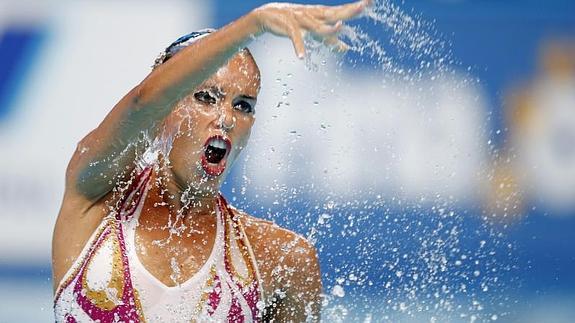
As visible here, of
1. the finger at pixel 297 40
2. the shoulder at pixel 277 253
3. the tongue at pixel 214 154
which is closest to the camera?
the finger at pixel 297 40

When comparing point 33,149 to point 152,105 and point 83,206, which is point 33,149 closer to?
point 83,206

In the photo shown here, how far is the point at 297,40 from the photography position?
1.75 metres

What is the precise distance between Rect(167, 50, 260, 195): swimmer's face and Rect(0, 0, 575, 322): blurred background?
1.91m

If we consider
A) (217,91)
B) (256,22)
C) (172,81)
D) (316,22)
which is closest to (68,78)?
(217,91)

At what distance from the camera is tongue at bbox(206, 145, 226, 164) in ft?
7.72

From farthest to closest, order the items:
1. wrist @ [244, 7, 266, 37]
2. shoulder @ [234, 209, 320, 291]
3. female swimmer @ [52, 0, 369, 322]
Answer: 1. shoulder @ [234, 209, 320, 291]
2. female swimmer @ [52, 0, 369, 322]
3. wrist @ [244, 7, 266, 37]

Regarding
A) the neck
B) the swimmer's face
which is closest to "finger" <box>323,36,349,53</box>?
the swimmer's face

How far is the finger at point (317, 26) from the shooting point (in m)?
1.75

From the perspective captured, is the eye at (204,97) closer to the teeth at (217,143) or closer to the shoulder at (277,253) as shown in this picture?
the teeth at (217,143)

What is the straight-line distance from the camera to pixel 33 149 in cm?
436

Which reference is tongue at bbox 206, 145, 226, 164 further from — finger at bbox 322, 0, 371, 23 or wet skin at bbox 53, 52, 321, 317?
finger at bbox 322, 0, 371, 23

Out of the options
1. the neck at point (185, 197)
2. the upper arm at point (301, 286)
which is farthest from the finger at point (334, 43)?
the upper arm at point (301, 286)

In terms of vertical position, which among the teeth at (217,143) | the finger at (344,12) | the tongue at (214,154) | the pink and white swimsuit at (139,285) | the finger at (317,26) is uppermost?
the teeth at (217,143)

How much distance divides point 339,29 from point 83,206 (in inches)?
34.3
